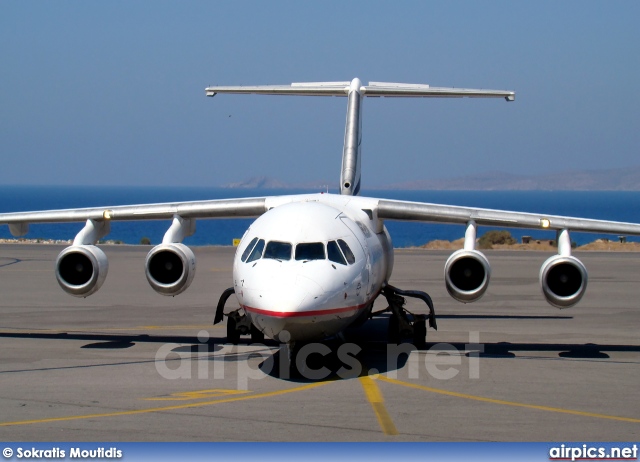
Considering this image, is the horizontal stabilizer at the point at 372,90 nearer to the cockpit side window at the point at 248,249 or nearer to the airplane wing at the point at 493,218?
the airplane wing at the point at 493,218

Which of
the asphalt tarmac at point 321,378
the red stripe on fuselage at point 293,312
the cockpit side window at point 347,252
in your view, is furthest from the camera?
the cockpit side window at point 347,252

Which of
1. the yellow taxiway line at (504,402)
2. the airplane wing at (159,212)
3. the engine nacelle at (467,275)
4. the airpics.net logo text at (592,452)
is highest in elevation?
the airplane wing at (159,212)

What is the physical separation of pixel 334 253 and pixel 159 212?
530cm

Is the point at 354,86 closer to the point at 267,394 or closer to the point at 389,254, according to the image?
the point at 389,254

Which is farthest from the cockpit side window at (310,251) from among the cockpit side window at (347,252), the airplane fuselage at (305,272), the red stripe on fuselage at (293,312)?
the red stripe on fuselage at (293,312)

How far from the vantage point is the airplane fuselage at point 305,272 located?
40.6 feet

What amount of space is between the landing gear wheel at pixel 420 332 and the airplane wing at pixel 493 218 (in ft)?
6.58

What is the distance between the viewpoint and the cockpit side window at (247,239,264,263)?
13.5m

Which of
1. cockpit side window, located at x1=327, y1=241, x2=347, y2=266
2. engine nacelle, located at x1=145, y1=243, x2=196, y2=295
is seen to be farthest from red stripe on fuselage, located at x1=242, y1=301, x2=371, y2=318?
engine nacelle, located at x1=145, y1=243, x2=196, y2=295

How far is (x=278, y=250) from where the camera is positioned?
1330cm

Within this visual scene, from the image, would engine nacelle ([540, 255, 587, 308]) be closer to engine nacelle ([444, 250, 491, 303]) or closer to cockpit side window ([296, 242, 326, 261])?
engine nacelle ([444, 250, 491, 303])

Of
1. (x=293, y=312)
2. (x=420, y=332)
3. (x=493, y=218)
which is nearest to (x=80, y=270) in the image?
(x=293, y=312)

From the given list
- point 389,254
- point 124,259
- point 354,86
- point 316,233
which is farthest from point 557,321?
point 124,259

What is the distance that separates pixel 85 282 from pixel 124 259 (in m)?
22.3
